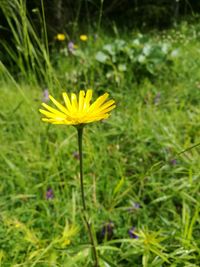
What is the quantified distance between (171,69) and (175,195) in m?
1.51

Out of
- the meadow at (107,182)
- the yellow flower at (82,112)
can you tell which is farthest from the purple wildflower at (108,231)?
the yellow flower at (82,112)

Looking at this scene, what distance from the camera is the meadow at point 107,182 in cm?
107

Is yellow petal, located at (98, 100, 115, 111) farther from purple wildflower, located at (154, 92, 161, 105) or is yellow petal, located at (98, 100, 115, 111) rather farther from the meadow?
purple wildflower, located at (154, 92, 161, 105)

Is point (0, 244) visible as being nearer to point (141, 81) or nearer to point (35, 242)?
point (35, 242)

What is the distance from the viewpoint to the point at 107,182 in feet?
4.75

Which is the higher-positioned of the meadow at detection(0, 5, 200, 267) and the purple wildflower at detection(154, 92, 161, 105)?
the purple wildflower at detection(154, 92, 161, 105)

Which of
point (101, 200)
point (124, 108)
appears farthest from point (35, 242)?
point (124, 108)

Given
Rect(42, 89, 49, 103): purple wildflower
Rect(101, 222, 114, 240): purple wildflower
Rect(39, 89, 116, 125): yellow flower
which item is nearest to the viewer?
Rect(39, 89, 116, 125): yellow flower

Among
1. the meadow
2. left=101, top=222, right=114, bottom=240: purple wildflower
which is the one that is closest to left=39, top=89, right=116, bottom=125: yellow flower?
the meadow

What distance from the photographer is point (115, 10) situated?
540 cm

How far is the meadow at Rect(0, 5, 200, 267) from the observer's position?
1.07 meters

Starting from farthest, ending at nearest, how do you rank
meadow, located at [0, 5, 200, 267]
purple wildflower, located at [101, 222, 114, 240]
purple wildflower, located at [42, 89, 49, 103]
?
purple wildflower, located at [42, 89, 49, 103], purple wildflower, located at [101, 222, 114, 240], meadow, located at [0, 5, 200, 267]

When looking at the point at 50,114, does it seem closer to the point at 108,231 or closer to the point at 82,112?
the point at 82,112

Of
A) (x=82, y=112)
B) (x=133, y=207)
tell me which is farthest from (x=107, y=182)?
(x=82, y=112)
